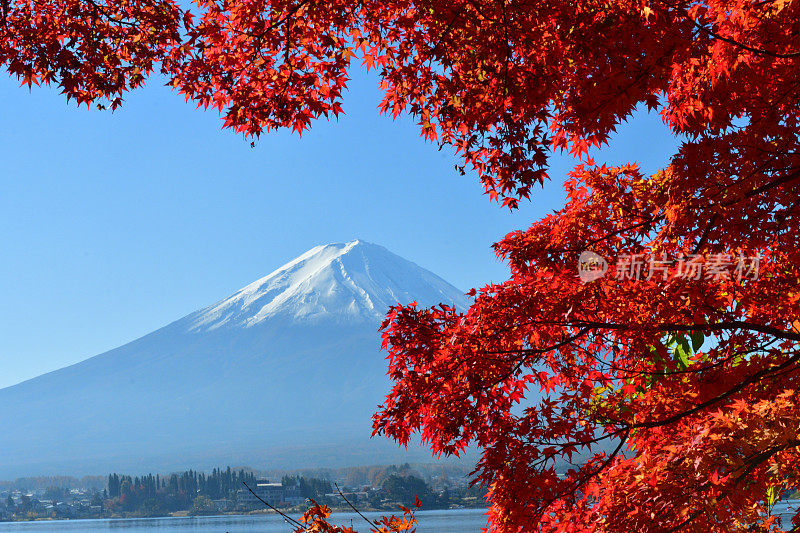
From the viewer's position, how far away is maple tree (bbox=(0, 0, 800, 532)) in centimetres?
387

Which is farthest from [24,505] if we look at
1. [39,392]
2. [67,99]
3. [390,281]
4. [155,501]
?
[67,99]

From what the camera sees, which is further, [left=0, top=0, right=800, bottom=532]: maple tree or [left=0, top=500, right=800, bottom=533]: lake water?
[left=0, top=500, right=800, bottom=533]: lake water

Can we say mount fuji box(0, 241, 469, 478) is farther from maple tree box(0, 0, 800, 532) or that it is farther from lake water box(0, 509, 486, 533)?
maple tree box(0, 0, 800, 532)

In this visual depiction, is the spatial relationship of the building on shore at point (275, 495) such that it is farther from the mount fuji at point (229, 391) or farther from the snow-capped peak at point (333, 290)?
the snow-capped peak at point (333, 290)

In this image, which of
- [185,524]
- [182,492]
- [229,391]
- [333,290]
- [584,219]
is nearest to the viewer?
[584,219]

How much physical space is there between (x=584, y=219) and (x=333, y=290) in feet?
550

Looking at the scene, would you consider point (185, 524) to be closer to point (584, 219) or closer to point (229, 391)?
point (229, 391)

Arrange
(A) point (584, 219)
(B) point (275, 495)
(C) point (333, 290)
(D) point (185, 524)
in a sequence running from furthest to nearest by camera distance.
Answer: (C) point (333, 290), (D) point (185, 524), (B) point (275, 495), (A) point (584, 219)

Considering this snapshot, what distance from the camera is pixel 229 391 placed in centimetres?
16625

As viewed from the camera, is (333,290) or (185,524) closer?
(185,524)

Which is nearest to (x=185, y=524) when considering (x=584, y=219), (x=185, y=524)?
(x=185, y=524)

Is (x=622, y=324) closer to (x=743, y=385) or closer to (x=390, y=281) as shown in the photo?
(x=743, y=385)

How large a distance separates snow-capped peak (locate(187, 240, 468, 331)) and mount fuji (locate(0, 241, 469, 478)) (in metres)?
0.45

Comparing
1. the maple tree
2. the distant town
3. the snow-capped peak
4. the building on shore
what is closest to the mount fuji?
the snow-capped peak
